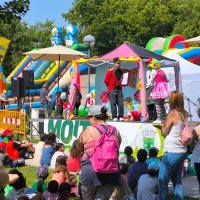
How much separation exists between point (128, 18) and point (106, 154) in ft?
190

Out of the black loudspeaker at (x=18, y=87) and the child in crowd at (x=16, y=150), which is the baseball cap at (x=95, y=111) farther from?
the black loudspeaker at (x=18, y=87)

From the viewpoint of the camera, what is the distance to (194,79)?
1981 cm

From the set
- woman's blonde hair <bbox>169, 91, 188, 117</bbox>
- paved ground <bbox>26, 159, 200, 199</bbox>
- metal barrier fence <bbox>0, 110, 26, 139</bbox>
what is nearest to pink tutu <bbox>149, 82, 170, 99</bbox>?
paved ground <bbox>26, 159, 200, 199</bbox>

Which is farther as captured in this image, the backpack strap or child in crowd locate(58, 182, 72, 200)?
child in crowd locate(58, 182, 72, 200)

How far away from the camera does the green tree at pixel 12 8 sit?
845 cm

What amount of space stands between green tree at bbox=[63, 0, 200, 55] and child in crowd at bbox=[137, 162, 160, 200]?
52.3 m

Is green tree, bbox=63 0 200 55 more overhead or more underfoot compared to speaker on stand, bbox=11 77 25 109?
more overhead

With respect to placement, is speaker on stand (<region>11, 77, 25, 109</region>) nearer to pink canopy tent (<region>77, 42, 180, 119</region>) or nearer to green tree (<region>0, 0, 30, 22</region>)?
pink canopy tent (<region>77, 42, 180, 119</region>)

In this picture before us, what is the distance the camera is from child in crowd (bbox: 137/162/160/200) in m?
7.74

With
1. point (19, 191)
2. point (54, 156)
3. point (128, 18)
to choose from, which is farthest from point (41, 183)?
point (128, 18)

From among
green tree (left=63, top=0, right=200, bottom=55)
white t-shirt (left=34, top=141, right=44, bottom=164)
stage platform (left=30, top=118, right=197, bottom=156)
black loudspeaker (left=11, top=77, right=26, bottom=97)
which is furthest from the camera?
green tree (left=63, top=0, right=200, bottom=55)

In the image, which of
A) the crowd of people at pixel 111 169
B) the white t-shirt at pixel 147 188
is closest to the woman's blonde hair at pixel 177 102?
the crowd of people at pixel 111 169

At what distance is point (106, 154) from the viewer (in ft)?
20.5

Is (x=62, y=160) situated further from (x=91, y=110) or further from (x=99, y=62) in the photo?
(x=99, y=62)
